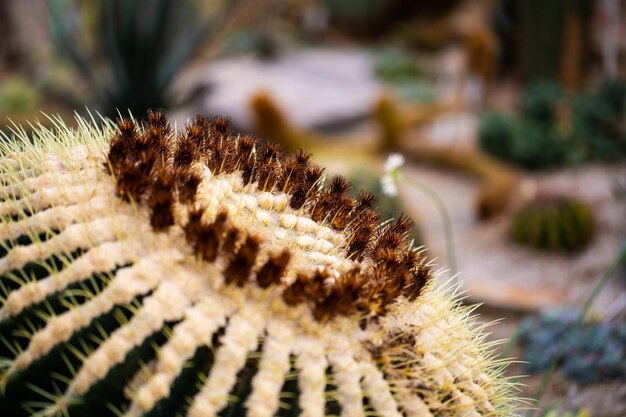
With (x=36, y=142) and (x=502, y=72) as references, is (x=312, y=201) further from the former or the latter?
(x=502, y=72)

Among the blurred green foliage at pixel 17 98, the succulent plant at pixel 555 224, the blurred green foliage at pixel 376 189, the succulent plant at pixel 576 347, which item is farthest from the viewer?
the blurred green foliage at pixel 17 98

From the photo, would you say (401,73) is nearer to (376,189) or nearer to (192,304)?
(376,189)

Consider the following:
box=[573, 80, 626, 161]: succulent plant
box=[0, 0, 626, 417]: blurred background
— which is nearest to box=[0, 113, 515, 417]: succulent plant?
box=[0, 0, 626, 417]: blurred background

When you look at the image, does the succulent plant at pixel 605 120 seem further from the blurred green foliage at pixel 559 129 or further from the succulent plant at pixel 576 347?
the succulent plant at pixel 576 347

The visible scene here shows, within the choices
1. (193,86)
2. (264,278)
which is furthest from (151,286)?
(193,86)

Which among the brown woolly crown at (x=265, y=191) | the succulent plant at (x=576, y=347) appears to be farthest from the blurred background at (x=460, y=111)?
the brown woolly crown at (x=265, y=191)

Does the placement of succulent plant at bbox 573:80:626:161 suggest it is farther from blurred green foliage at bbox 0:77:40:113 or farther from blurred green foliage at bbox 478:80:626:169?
blurred green foliage at bbox 0:77:40:113
